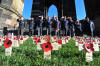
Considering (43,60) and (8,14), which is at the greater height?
(8,14)

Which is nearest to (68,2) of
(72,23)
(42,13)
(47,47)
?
(42,13)

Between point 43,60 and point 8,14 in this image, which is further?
point 8,14

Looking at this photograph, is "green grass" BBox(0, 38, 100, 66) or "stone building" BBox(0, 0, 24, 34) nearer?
"green grass" BBox(0, 38, 100, 66)

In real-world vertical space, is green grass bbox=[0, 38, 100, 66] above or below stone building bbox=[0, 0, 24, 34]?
below

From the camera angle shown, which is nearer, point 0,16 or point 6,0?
point 0,16

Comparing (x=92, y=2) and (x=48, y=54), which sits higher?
(x=92, y=2)

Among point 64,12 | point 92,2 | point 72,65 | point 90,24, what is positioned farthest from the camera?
point 64,12

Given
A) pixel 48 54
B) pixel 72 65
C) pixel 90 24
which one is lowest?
pixel 72 65

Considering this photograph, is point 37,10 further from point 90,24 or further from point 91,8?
point 90,24

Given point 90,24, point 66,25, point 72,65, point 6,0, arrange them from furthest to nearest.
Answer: point 6,0, point 66,25, point 90,24, point 72,65

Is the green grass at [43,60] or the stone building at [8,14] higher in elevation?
the stone building at [8,14]

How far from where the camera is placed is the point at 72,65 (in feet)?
7.08

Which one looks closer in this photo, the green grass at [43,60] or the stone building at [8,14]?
the green grass at [43,60]

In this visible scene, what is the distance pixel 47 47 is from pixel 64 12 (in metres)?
18.8
